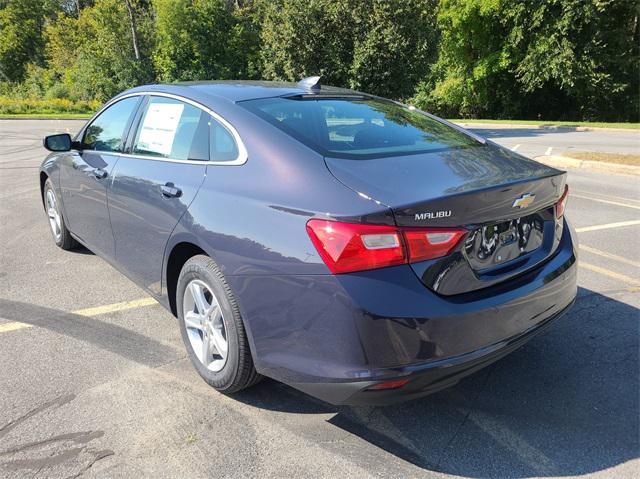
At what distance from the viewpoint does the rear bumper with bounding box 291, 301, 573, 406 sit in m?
2.08

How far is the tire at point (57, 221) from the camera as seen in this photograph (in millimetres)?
5047

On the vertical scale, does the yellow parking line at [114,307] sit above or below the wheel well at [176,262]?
below

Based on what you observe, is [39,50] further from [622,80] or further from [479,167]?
[479,167]

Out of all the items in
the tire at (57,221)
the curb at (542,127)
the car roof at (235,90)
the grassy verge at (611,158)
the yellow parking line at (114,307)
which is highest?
the car roof at (235,90)

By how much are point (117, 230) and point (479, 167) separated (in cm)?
248

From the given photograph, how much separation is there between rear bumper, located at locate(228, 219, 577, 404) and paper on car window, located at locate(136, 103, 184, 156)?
1289mm

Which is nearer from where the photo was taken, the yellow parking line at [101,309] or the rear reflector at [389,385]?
the rear reflector at [389,385]

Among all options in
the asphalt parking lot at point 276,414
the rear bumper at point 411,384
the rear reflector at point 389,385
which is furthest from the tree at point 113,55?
the rear reflector at point 389,385

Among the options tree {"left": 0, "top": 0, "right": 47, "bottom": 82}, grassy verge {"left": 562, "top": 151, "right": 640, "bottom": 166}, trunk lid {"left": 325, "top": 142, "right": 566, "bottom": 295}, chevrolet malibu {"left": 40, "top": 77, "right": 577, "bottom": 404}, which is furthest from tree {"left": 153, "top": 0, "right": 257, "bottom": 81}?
trunk lid {"left": 325, "top": 142, "right": 566, "bottom": 295}

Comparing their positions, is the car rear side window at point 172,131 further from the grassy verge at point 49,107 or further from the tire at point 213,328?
the grassy verge at point 49,107

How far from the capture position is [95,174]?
12.8 feet

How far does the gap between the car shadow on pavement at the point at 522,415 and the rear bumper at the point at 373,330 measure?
40cm

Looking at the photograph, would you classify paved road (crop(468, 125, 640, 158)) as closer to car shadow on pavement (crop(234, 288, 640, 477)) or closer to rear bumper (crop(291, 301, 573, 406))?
car shadow on pavement (crop(234, 288, 640, 477))

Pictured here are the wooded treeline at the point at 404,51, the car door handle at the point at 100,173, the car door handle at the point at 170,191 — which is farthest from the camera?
the wooded treeline at the point at 404,51
